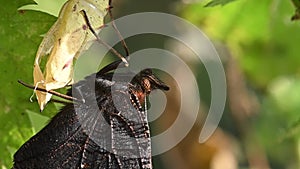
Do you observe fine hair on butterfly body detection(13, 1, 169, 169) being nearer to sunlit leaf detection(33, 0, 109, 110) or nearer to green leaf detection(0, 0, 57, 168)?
green leaf detection(0, 0, 57, 168)

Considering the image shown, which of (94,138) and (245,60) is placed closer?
(94,138)

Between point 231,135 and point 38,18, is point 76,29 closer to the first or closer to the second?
point 38,18

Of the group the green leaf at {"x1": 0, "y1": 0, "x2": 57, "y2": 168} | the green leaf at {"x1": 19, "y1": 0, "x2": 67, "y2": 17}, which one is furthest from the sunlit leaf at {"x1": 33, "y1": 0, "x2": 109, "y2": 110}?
the green leaf at {"x1": 19, "y1": 0, "x2": 67, "y2": 17}

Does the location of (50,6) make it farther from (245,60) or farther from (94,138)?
(245,60)

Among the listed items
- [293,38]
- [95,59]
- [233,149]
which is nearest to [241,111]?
[233,149]

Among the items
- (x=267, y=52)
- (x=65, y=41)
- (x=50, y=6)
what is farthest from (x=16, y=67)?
(x=267, y=52)

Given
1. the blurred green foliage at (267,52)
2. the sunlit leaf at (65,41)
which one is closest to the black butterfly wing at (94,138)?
the sunlit leaf at (65,41)
